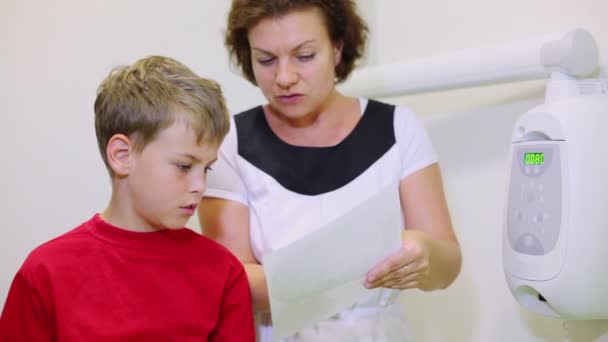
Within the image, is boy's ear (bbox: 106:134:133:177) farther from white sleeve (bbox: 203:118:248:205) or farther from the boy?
white sleeve (bbox: 203:118:248:205)

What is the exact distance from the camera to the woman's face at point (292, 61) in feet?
3.51

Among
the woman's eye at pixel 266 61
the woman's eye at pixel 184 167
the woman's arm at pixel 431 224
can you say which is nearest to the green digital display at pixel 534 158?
the woman's arm at pixel 431 224

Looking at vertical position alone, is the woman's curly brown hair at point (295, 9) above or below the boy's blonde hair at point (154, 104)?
above

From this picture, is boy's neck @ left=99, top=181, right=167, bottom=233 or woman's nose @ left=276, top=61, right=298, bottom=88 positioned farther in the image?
woman's nose @ left=276, top=61, right=298, bottom=88

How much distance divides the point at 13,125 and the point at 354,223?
1124 mm

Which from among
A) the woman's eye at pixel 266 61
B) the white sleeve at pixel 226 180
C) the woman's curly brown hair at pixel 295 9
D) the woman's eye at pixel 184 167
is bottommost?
the white sleeve at pixel 226 180

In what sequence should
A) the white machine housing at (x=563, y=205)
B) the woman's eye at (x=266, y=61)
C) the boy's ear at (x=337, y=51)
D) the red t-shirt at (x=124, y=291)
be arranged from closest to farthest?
the red t-shirt at (x=124, y=291), the white machine housing at (x=563, y=205), the woman's eye at (x=266, y=61), the boy's ear at (x=337, y=51)

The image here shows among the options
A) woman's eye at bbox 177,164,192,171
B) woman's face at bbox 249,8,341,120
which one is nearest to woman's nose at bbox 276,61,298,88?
woman's face at bbox 249,8,341,120

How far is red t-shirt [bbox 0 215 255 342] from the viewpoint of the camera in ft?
→ 2.78

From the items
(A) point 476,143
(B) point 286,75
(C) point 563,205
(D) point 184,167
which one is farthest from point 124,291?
(A) point 476,143

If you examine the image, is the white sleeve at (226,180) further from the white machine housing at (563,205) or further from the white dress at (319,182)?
the white machine housing at (563,205)

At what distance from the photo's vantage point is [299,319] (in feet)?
3.01

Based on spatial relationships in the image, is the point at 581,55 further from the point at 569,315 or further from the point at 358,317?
the point at 358,317

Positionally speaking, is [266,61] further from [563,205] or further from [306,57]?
[563,205]
